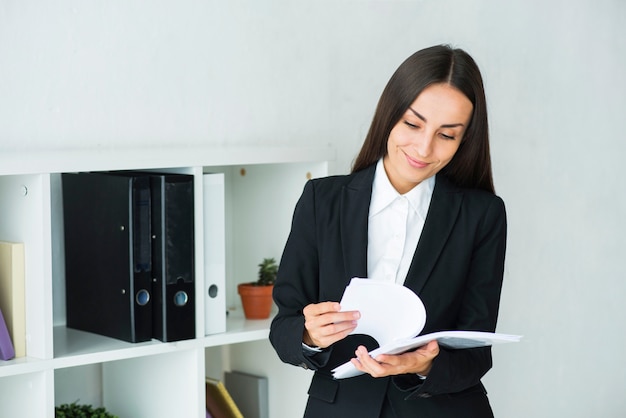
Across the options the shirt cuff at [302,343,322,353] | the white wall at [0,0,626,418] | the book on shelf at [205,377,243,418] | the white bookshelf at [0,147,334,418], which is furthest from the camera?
the book on shelf at [205,377,243,418]

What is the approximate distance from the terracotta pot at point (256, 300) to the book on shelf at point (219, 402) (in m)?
0.20

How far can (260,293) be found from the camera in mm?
2457

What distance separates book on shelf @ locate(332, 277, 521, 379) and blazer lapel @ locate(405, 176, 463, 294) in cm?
15

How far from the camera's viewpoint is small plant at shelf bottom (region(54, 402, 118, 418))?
224cm

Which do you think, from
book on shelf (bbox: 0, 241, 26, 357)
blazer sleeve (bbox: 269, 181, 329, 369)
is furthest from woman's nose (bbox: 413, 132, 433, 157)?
book on shelf (bbox: 0, 241, 26, 357)

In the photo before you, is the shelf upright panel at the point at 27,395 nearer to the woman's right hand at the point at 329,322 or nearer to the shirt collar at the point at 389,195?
the woman's right hand at the point at 329,322

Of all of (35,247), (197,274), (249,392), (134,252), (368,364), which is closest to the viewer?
(368,364)

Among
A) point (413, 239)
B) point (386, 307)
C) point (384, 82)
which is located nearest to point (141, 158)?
point (413, 239)

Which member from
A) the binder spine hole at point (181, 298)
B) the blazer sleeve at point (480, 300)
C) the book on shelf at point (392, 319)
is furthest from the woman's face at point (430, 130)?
the binder spine hole at point (181, 298)

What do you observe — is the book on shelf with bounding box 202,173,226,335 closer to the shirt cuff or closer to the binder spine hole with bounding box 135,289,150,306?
the binder spine hole with bounding box 135,289,150,306

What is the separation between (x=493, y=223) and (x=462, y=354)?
273 millimetres

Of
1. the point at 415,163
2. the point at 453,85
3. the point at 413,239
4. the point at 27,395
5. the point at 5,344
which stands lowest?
the point at 27,395

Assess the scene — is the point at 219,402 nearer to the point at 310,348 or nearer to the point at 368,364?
the point at 310,348

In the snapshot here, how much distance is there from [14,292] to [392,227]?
0.80 meters
